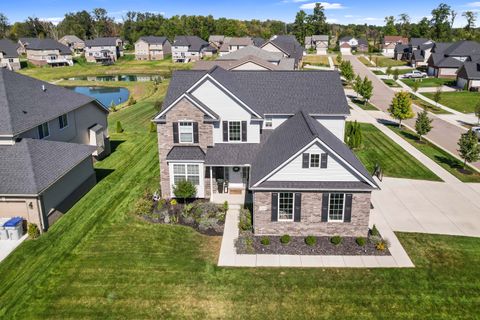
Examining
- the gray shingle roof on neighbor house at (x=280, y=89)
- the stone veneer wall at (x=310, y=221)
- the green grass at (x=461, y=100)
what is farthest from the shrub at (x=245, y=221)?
the green grass at (x=461, y=100)

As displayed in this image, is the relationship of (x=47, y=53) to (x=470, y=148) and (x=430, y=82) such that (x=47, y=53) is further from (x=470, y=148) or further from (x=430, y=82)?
(x=470, y=148)

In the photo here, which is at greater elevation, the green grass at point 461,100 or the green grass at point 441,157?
the green grass at point 461,100

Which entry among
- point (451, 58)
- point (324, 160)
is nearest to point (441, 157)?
point (324, 160)

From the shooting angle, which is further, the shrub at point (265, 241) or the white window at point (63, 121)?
the white window at point (63, 121)

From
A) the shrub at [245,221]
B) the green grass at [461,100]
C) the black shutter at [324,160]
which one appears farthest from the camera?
the green grass at [461,100]

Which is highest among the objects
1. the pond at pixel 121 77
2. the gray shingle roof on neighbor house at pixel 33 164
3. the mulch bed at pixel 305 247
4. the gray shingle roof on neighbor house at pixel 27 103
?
the gray shingle roof on neighbor house at pixel 27 103

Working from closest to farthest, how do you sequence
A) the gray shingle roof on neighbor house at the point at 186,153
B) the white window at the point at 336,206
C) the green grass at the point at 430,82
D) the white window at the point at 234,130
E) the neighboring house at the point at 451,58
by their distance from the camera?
the white window at the point at 336,206 < the gray shingle roof on neighbor house at the point at 186,153 < the white window at the point at 234,130 < the green grass at the point at 430,82 < the neighboring house at the point at 451,58

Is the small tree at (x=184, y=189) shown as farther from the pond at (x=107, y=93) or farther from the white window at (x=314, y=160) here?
the pond at (x=107, y=93)
